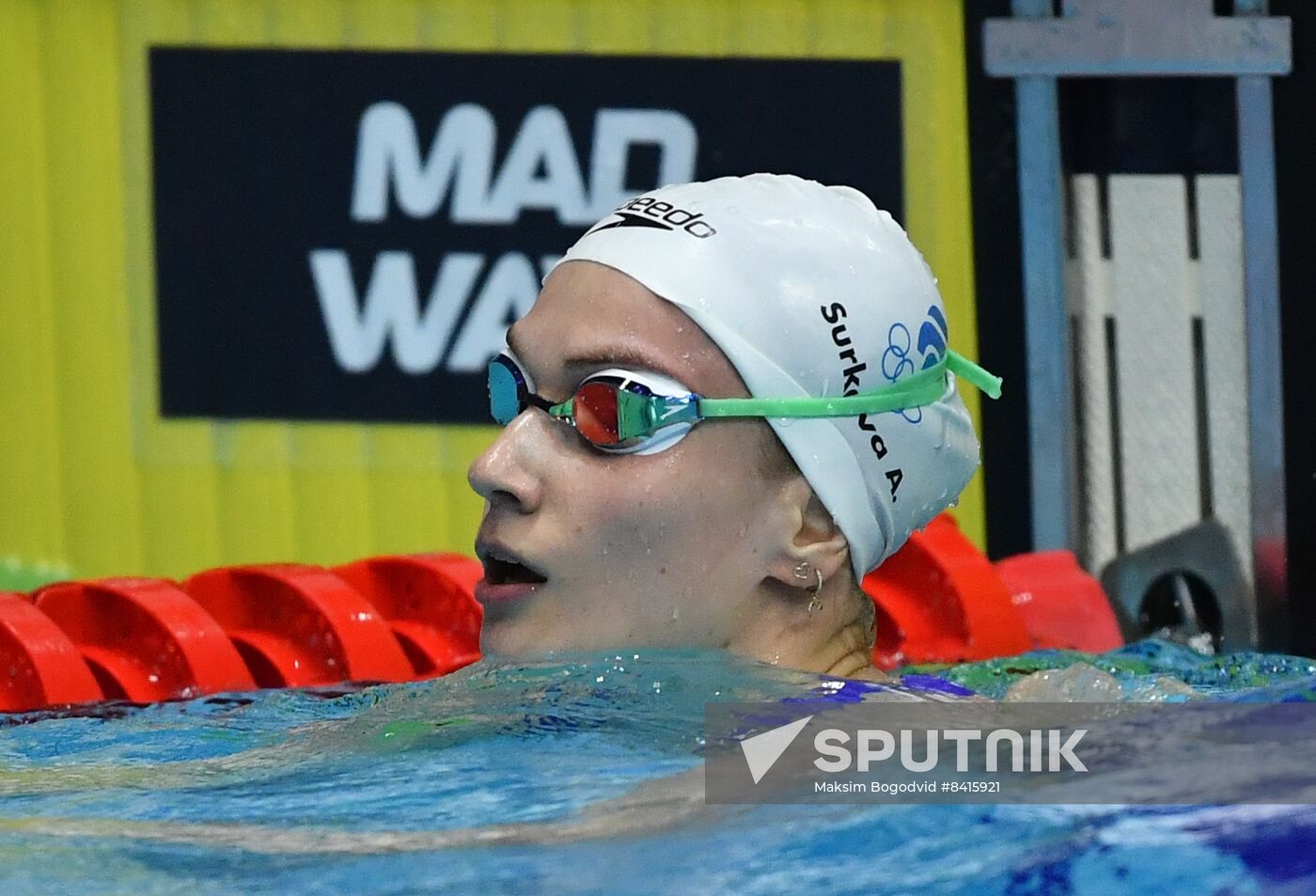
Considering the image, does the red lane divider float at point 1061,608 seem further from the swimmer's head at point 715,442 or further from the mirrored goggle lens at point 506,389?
the mirrored goggle lens at point 506,389

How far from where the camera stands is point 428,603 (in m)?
4.06

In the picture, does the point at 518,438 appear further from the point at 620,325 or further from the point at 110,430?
the point at 110,430

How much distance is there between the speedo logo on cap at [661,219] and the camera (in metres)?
2.41

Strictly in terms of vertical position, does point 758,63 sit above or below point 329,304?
above

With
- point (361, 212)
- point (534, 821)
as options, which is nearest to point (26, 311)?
point (361, 212)

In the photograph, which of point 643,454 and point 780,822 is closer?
point 780,822

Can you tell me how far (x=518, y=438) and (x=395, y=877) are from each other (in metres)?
0.74

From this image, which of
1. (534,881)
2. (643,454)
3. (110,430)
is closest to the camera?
(534,881)

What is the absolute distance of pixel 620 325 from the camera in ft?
7.61

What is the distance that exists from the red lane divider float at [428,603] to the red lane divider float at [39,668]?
630mm

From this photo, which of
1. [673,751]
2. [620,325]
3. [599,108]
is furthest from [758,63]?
[673,751]

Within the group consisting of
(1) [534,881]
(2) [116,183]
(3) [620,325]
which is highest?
(2) [116,183]

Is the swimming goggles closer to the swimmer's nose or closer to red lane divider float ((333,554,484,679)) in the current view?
the swimmer's nose

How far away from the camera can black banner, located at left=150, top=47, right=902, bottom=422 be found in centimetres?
534
